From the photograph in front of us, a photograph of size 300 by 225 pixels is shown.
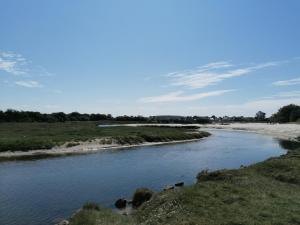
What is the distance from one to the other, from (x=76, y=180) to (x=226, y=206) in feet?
73.1

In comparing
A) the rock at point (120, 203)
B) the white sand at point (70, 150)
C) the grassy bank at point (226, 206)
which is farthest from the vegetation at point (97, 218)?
the white sand at point (70, 150)

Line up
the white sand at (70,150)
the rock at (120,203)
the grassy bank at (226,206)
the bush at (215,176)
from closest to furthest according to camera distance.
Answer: the grassy bank at (226,206)
the rock at (120,203)
the bush at (215,176)
the white sand at (70,150)

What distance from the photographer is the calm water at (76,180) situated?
86.5 feet

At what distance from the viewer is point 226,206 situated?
63.4 ft

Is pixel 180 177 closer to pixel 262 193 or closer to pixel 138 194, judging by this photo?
pixel 138 194

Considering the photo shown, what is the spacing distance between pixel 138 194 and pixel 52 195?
784 centimetres

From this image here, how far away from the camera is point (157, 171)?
4384 centimetres

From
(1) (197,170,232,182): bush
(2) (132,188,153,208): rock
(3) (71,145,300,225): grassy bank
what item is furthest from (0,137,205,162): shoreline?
(3) (71,145,300,225): grassy bank

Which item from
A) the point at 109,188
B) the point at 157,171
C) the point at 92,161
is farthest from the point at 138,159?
the point at 109,188

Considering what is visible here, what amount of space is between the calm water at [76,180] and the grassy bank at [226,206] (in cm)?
555

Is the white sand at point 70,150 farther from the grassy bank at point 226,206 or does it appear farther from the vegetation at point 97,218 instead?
the grassy bank at point 226,206

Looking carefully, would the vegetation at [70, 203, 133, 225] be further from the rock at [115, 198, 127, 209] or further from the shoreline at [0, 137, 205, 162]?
the shoreline at [0, 137, 205, 162]

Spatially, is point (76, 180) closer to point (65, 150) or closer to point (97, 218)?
point (97, 218)

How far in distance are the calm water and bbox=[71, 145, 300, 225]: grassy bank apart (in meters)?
5.55
